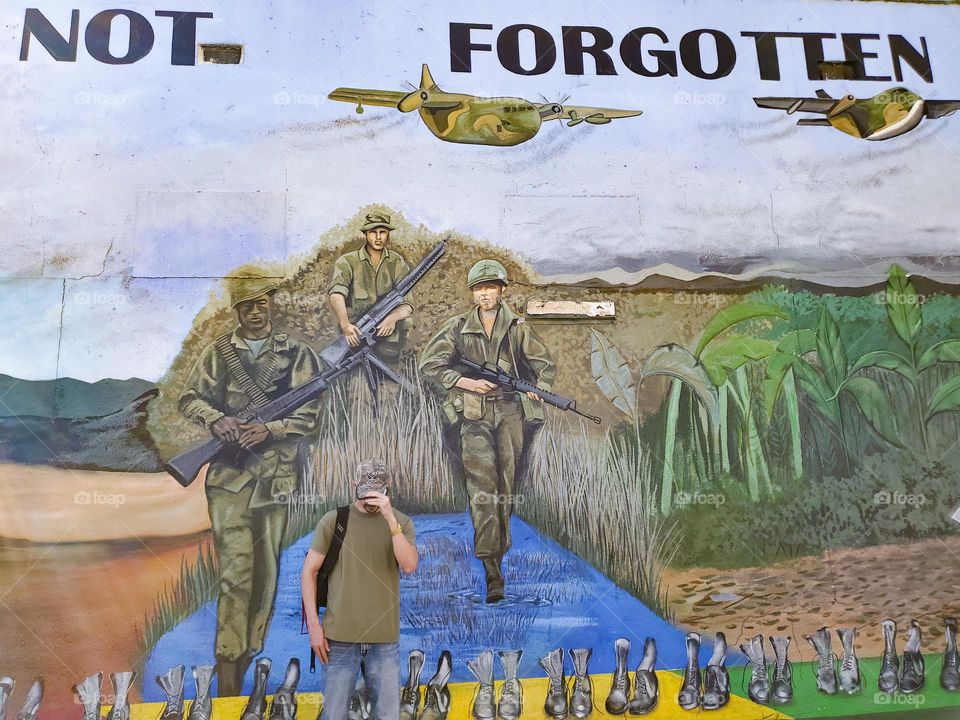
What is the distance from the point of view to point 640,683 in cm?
610

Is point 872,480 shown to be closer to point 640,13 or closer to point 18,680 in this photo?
point 640,13

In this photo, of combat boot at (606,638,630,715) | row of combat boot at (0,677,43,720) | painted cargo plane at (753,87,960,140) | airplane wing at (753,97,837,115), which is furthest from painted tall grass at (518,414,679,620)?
row of combat boot at (0,677,43,720)

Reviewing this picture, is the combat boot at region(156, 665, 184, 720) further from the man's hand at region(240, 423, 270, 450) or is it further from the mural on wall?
the man's hand at region(240, 423, 270, 450)

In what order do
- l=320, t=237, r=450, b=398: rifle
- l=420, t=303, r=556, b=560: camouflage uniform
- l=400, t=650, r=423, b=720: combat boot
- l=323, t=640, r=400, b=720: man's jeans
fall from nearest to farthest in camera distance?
1. l=323, t=640, r=400, b=720: man's jeans
2. l=400, t=650, r=423, b=720: combat boot
3. l=420, t=303, r=556, b=560: camouflage uniform
4. l=320, t=237, r=450, b=398: rifle

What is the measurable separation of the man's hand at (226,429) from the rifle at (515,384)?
1.80 meters

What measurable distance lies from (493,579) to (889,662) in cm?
317

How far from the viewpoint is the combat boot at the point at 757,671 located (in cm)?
617

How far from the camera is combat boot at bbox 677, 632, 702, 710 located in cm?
609

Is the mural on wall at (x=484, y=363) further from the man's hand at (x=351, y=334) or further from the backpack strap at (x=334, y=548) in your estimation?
the backpack strap at (x=334, y=548)

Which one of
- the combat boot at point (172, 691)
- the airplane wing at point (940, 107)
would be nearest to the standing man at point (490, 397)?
the combat boot at point (172, 691)

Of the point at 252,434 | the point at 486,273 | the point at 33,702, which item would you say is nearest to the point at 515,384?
the point at 486,273

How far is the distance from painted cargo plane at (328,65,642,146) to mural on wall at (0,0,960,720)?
0.04 meters

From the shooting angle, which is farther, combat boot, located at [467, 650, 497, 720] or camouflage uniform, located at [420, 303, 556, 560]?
camouflage uniform, located at [420, 303, 556, 560]

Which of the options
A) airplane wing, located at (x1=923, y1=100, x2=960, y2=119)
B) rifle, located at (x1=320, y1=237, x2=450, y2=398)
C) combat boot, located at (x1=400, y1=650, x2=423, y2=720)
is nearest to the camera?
combat boot, located at (x1=400, y1=650, x2=423, y2=720)
